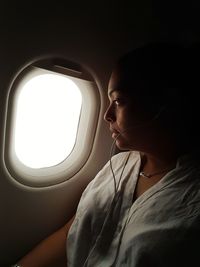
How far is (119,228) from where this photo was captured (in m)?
0.90

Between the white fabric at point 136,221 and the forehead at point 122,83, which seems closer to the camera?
the white fabric at point 136,221

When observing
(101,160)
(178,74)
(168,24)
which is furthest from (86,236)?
(168,24)

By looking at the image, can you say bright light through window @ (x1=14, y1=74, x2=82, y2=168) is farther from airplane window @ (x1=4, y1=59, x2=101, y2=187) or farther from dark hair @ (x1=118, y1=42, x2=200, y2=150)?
dark hair @ (x1=118, y1=42, x2=200, y2=150)

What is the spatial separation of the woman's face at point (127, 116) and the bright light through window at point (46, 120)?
13 cm

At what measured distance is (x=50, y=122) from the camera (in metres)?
1.00

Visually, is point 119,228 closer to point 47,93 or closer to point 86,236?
point 86,236

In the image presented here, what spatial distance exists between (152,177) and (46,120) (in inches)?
12.8

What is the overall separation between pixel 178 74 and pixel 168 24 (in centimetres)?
22

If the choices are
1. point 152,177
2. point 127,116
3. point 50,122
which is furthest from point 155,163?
point 50,122

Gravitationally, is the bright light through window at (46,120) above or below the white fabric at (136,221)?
above

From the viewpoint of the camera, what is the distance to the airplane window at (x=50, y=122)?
890 mm

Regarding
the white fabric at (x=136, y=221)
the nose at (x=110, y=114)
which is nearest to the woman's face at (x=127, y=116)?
the nose at (x=110, y=114)

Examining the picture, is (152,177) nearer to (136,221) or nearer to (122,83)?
(136,221)

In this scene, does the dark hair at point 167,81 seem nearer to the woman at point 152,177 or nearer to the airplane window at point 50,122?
the woman at point 152,177
